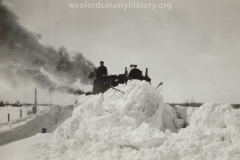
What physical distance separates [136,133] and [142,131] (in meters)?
0.17

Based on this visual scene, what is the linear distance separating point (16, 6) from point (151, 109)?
5928 millimetres

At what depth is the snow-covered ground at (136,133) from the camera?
4.69m

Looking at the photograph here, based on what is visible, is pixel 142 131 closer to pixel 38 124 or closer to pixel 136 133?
pixel 136 133

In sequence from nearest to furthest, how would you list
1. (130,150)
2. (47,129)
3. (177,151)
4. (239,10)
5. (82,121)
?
(177,151), (130,150), (82,121), (239,10), (47,129)

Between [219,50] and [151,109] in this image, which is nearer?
[151,109]

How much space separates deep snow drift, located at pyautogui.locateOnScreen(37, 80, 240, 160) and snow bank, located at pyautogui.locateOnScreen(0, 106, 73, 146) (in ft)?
3.27

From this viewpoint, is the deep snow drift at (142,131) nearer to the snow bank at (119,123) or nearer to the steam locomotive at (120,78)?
the snow bank at (119,123)

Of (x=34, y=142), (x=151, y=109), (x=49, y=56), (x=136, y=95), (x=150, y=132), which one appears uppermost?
(x=49, y=56)

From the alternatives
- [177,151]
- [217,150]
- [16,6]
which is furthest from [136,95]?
[16,6]

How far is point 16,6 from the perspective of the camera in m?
6.95

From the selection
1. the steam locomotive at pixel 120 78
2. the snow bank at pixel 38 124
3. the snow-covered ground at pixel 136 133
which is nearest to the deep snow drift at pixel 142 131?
the snow-covered ground at pixel 136 133

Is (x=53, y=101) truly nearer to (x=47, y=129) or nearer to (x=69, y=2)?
(x=47, y=129)

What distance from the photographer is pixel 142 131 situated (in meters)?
5.16

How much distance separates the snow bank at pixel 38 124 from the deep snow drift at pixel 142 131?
997mm
